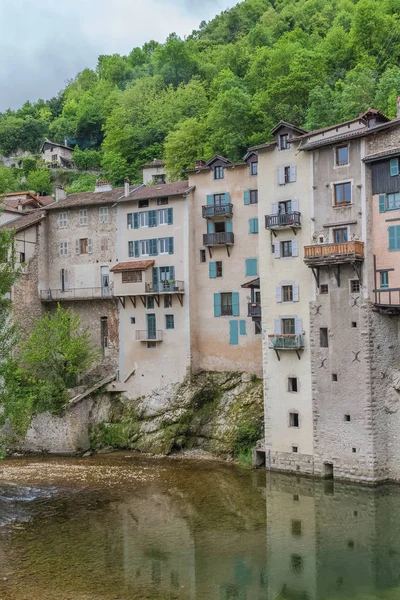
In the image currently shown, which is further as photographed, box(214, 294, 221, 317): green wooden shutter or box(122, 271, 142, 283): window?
box(122, 271, 142, 283): window

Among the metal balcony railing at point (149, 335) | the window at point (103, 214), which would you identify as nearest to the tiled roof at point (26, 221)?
the window at point (103, 214)

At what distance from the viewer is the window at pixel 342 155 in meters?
35.9

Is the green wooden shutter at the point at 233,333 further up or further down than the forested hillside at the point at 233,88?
further down

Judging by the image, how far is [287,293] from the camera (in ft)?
126

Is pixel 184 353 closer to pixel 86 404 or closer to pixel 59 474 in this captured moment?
pixel 86 404

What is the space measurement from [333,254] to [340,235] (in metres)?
1.71

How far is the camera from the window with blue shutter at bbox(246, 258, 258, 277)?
144 ft

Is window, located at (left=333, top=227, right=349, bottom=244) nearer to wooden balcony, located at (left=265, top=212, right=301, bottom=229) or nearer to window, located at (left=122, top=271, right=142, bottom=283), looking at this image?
wooden balcony, located at (left=265, top=212, right=301, bottom=229)

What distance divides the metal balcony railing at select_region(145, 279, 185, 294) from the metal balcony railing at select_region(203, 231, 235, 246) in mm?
3379

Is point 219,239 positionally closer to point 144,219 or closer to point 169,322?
point 144,219

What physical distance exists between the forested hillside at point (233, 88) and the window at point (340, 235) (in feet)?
76.3

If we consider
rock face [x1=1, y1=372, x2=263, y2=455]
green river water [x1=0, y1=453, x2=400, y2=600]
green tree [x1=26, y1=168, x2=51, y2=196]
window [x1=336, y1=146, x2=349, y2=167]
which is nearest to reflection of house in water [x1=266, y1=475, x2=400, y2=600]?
green river water [x1=0, y1=453, x2=400, y2=600]

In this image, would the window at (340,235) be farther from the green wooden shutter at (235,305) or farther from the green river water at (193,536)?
the green river water at (193,536)

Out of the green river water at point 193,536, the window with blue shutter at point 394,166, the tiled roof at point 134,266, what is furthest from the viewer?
the tiled roof at point 134,266
